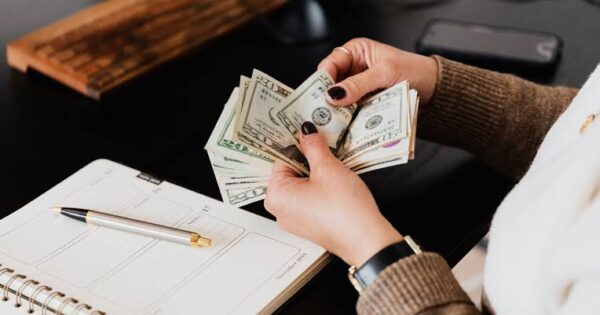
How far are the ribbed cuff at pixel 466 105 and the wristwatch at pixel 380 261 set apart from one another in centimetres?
28

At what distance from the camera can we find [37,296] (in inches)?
28.6

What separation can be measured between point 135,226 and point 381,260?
10.4 inches

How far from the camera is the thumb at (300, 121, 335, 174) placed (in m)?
0.79

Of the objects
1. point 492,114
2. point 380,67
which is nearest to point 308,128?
point 380,67

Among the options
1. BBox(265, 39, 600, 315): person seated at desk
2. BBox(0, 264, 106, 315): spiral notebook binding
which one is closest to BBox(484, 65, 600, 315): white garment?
BBox(265, 39, 600, 315): person seated at desk

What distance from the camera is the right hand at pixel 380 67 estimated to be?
36.0 inches

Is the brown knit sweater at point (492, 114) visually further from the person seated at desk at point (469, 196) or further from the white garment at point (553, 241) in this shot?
the white garment at point (553, 241)

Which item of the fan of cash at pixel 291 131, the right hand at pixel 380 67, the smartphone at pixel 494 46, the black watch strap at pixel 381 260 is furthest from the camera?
the smartphone at pixel 494 46

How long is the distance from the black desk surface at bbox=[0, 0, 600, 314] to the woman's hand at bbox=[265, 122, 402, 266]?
61 mm

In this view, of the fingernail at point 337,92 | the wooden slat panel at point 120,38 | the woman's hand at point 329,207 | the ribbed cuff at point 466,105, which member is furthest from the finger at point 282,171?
the wooden slat panel at point 120,38

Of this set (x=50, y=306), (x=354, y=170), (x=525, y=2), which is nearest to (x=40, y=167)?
(x=50, y=306)

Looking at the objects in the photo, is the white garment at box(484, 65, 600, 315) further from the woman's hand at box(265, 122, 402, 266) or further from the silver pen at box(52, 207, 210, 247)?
the silver pen at box(52, 207, 210, 247)

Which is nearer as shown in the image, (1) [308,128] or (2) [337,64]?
(1) [308,128]

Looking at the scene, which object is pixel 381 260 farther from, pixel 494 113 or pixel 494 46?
pixel 494 46
